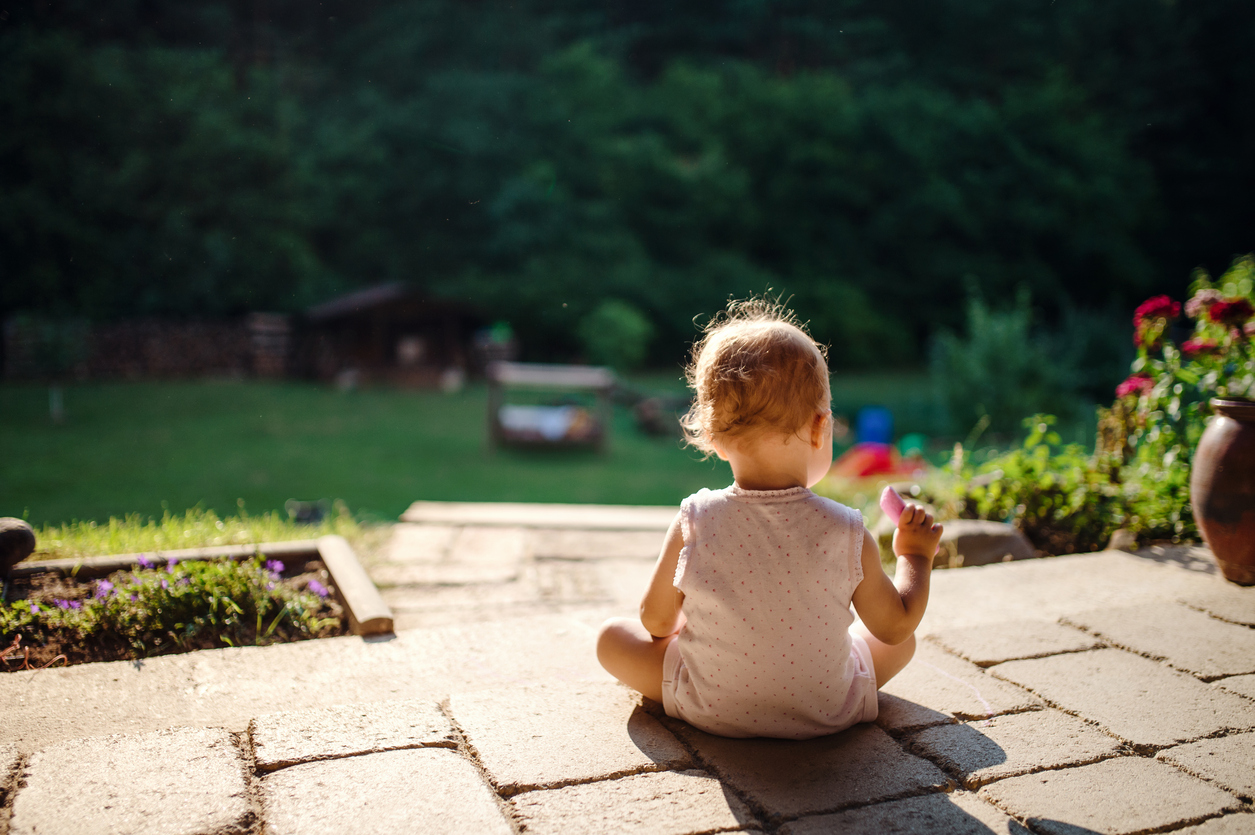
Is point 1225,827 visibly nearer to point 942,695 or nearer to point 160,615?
point 942,695

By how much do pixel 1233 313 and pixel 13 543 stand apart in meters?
3.71

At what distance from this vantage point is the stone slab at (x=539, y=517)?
4109 millimetres

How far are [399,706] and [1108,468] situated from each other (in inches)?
118

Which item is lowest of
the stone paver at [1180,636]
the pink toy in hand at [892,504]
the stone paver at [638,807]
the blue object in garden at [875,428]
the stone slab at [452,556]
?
the blue object in garden at [875,428]

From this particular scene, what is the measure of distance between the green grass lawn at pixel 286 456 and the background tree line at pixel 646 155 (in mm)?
4483

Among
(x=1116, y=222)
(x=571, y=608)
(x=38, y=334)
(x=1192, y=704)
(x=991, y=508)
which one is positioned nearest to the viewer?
(x=1192, y=704)

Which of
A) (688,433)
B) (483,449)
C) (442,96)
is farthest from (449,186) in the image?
(688,433)

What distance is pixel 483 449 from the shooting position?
988 centimetres

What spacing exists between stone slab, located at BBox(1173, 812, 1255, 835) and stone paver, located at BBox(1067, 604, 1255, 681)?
57 centimetres

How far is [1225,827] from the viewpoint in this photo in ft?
4.10

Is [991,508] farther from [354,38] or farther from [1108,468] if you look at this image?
[354,38]

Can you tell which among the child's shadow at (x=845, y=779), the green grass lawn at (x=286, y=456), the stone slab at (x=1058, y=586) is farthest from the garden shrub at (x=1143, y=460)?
the green grass lawn at (x=286, y=456)

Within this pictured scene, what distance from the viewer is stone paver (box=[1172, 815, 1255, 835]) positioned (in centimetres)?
124

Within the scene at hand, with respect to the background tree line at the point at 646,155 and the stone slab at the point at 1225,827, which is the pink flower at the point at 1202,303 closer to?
the stone slab at the point at 1225,827
